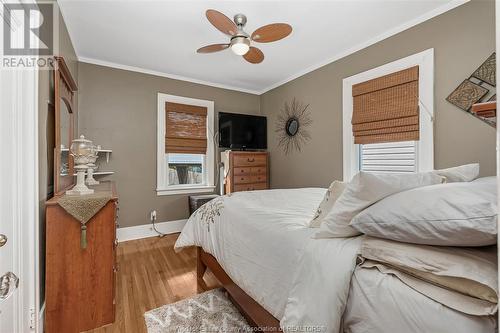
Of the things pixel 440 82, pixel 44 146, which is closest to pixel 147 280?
pixel 44 146

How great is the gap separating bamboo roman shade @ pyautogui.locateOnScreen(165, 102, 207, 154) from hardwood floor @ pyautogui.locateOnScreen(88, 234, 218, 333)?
1579 mm

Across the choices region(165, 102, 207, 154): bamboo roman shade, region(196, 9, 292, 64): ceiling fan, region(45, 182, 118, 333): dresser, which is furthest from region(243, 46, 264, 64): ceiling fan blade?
region(45, 182, 118, 333): dresser

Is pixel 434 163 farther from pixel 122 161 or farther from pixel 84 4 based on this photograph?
pixel 122 161

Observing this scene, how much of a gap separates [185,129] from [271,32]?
2319 mm

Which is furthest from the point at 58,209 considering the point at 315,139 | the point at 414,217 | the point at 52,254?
the point at 315,139

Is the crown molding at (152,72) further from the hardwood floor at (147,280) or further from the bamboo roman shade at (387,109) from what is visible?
the hardwood floor at (147,280)

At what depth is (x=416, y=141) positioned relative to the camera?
2516 mm

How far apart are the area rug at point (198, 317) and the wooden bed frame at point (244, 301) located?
96 mm

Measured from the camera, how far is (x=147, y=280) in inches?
89.6

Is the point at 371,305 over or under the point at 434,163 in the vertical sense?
under

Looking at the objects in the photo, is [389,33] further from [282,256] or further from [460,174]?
[282,256]

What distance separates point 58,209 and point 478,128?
334 cm

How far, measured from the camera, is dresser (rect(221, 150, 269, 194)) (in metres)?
3.96

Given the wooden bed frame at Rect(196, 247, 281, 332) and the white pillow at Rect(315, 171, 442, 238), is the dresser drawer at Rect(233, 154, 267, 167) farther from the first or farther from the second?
the white pillow at Rect(315, 171, 442, 238)
